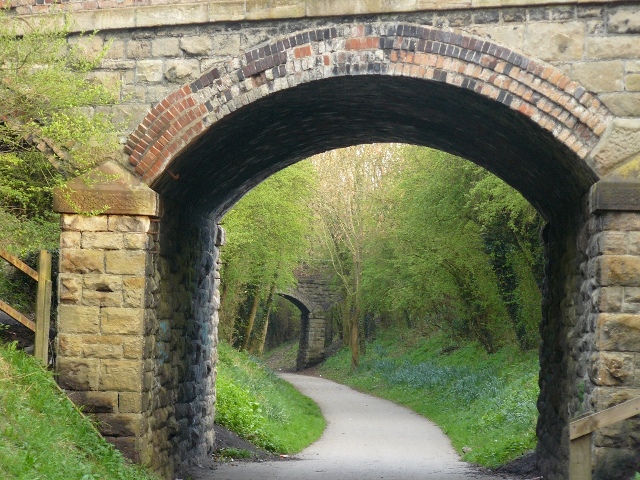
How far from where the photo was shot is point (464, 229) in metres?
21.3

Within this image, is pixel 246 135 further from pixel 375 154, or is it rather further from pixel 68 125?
pixel 375 154

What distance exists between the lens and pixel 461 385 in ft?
69.3

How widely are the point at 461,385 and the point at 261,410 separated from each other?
6633 millimetres

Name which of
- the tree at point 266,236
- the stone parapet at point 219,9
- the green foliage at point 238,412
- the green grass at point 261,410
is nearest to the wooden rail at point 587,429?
the stone parapet at point 219,9

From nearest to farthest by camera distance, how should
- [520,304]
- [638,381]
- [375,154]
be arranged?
1. [638,381]
2. [520,304]
3. [375,154]

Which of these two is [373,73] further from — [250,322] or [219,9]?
[250,322]

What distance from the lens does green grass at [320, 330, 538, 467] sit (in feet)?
47.5

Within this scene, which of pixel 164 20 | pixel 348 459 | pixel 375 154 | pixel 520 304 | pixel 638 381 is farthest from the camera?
pixel 375 154

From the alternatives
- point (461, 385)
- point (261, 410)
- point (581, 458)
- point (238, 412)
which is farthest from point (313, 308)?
point (581, 458)

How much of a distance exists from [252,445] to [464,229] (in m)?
9.18

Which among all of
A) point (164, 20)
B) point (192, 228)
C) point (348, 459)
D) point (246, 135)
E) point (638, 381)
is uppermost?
point (164, 20)

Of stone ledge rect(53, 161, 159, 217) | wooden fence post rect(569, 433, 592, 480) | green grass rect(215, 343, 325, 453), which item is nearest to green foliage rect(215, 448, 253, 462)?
green grass rect(215, 343, 325, 453)

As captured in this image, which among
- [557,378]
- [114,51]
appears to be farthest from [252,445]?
[114,51]

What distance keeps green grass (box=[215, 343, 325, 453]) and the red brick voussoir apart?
7257 mm
